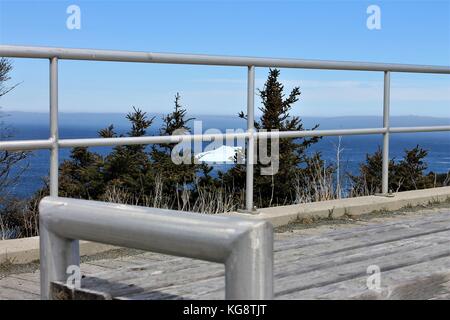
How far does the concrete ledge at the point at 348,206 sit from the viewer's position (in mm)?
5254

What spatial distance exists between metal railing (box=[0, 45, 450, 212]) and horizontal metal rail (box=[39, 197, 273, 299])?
2.03 metres

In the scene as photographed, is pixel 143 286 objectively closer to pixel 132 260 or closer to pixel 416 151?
pixel 132 260

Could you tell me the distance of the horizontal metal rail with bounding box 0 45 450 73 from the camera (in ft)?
12.8

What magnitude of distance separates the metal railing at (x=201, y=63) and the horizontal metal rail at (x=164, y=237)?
2026 millimetres

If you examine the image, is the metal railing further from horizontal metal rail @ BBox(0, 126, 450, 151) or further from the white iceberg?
the white iceberg

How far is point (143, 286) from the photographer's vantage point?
76.1 inches

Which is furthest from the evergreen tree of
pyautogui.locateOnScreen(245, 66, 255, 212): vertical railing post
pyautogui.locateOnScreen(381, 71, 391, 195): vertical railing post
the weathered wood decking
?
the weathered wood decking

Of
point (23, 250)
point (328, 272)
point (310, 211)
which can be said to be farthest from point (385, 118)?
point (328, 272)

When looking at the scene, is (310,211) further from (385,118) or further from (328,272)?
(328,272)

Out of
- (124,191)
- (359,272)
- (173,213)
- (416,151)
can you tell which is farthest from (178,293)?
(416,151)

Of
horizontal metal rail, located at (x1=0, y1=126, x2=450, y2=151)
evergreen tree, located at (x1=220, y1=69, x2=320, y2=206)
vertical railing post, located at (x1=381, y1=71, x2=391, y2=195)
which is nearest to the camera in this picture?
horizontal metal rail, located at (x1=0, y1=126, x2=450, y2=151)

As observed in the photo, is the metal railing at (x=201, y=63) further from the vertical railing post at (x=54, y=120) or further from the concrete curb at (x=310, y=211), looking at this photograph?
the concrete curb at (x=310, y=211)

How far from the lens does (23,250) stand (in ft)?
12.9

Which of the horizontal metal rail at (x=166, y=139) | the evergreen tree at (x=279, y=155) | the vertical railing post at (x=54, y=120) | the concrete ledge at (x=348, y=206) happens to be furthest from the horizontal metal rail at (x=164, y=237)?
the evergreen tree at (x=279, y=155)
